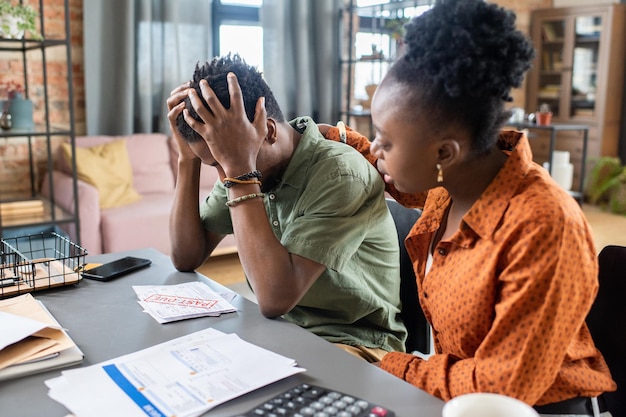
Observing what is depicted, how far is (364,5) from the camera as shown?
17.9ft

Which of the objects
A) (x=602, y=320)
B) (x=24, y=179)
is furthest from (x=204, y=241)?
(x=24, y=179)

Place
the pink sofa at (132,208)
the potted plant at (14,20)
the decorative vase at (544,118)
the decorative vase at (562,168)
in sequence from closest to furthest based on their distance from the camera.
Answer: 1. the potted plant at (14,20)
2. the pink sofa at (132,208)
3. the decorative vase at (544,118)
4. the decorative vase at (562,168)

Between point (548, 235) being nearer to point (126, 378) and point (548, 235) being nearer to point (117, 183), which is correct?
point (126, 378)

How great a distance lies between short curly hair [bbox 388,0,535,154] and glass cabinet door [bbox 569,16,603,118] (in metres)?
5.84

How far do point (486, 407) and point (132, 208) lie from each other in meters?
3.33

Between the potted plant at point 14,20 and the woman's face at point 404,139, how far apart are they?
117 inches

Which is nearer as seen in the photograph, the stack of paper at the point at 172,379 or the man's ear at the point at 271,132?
the stack of paper at the point at 172,379

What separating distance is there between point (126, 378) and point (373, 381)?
369mm

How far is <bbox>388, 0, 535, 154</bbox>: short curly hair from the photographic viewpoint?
93cm

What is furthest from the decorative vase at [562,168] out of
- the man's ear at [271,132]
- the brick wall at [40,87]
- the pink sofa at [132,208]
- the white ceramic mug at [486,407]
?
the white ceramic mug at [486,407]

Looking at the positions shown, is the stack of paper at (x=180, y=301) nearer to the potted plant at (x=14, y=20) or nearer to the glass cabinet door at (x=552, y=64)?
the potted plant at (x=14, y=20)

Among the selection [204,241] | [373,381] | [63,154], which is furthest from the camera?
[63,154]

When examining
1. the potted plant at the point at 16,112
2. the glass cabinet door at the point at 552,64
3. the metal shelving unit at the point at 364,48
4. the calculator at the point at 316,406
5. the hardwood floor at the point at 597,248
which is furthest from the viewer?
the glass cabinet door at the point at 552,64

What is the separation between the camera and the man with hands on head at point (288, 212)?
1256 millimetres
